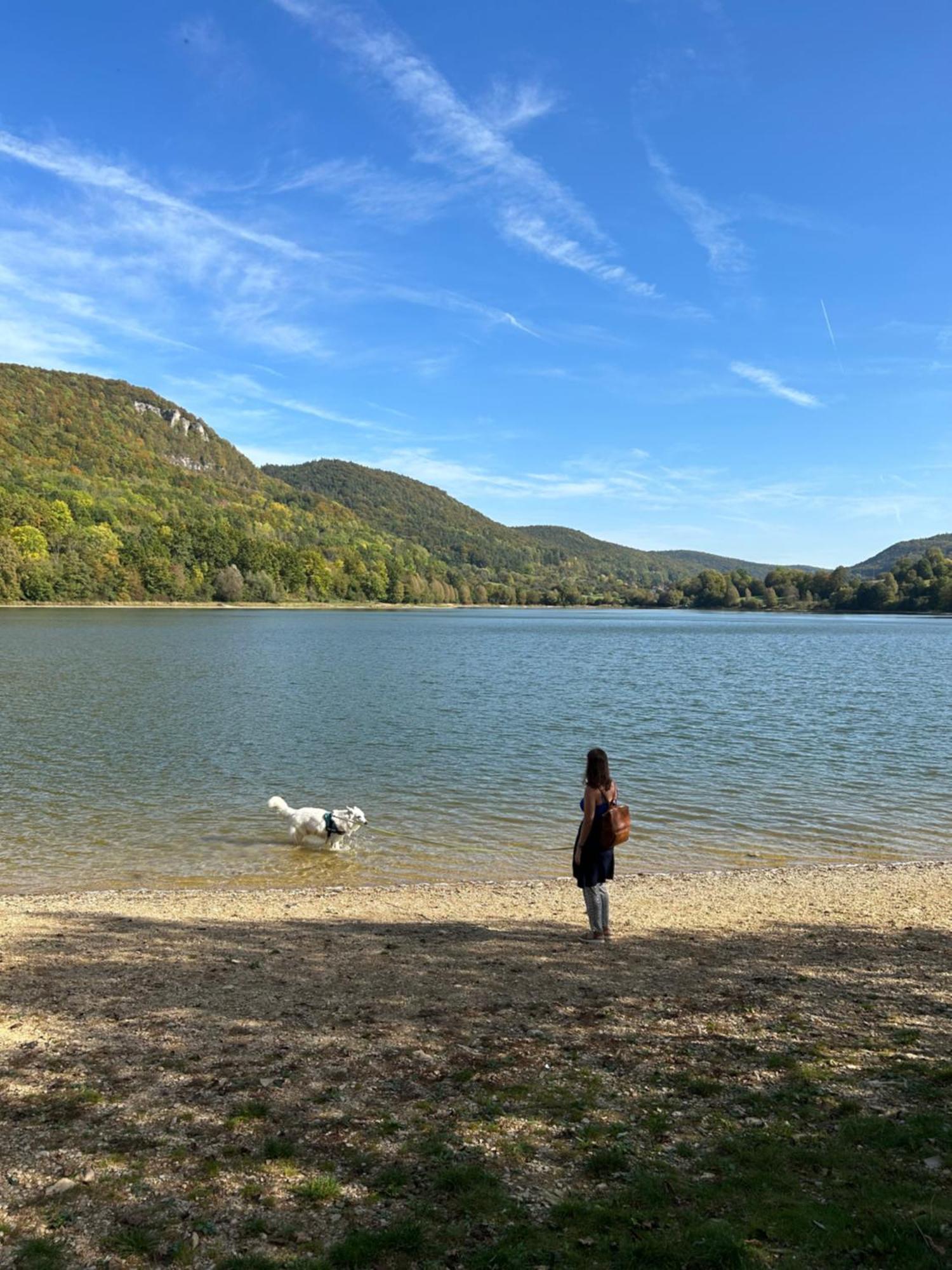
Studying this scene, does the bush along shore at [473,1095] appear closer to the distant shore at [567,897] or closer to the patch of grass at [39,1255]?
the patch of grass at [39,1255]

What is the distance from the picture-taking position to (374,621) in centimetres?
13762

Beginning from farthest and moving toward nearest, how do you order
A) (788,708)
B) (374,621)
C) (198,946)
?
(374,621), (788,708), (198,946)

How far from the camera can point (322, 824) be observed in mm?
15539

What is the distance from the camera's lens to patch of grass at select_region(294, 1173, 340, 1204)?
4.96 m

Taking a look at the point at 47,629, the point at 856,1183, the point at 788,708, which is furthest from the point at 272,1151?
the point at 47,629

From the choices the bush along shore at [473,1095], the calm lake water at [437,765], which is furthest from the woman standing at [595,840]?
the calm lake water at [437,765]

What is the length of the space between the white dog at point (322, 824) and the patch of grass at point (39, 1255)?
10.9m

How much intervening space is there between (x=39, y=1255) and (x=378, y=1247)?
5.83 ft

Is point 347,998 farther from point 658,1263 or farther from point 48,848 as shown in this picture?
point 48,848

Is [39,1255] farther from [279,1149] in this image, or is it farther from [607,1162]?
[607,1162]

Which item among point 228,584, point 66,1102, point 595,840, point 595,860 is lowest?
point 66,1102

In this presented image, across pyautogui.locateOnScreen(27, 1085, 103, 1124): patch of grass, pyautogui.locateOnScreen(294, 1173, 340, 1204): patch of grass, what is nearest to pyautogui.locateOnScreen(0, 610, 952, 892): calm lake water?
pyautogui.locateOnScreen(27, 1085, 103, 1124): patch of grass

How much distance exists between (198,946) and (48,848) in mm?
7214

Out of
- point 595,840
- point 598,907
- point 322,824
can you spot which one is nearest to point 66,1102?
point 595,840
